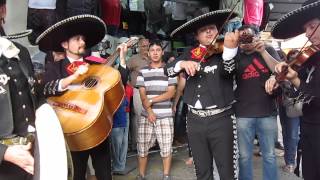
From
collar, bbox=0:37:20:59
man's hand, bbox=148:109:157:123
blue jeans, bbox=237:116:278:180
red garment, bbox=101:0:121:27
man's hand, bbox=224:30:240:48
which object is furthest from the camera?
red garment, bbox=101:0:121:27

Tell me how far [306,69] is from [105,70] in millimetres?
1714

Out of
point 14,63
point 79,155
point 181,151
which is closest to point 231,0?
point 181,151

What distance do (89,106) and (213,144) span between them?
45.2 inches

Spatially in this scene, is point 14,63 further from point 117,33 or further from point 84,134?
point 117,33

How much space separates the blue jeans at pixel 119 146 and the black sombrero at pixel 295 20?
2710 mm

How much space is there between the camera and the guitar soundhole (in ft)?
11.8

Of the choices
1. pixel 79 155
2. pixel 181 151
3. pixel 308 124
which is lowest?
pixel 181 151

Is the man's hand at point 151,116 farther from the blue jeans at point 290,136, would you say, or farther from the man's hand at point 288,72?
the man's hand at point 288,72

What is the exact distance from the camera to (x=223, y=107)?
3676mm

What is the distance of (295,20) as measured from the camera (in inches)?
128

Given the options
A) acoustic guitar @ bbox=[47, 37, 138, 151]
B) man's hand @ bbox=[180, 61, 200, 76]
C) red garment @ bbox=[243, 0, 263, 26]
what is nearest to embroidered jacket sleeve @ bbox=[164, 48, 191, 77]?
man's hand @ bbox=[180, 61, 200, 76]

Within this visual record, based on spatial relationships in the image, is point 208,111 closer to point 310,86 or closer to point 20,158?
point 310,86

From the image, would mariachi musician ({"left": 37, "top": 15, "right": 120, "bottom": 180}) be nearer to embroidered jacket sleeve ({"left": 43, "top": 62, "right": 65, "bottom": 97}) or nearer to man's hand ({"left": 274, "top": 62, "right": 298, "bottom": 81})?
embroidered jacket sleeve ({"left": 43, "top": 62, "right": 65, "bottom": 97})

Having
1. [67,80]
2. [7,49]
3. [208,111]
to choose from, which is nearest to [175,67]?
[208,111]
